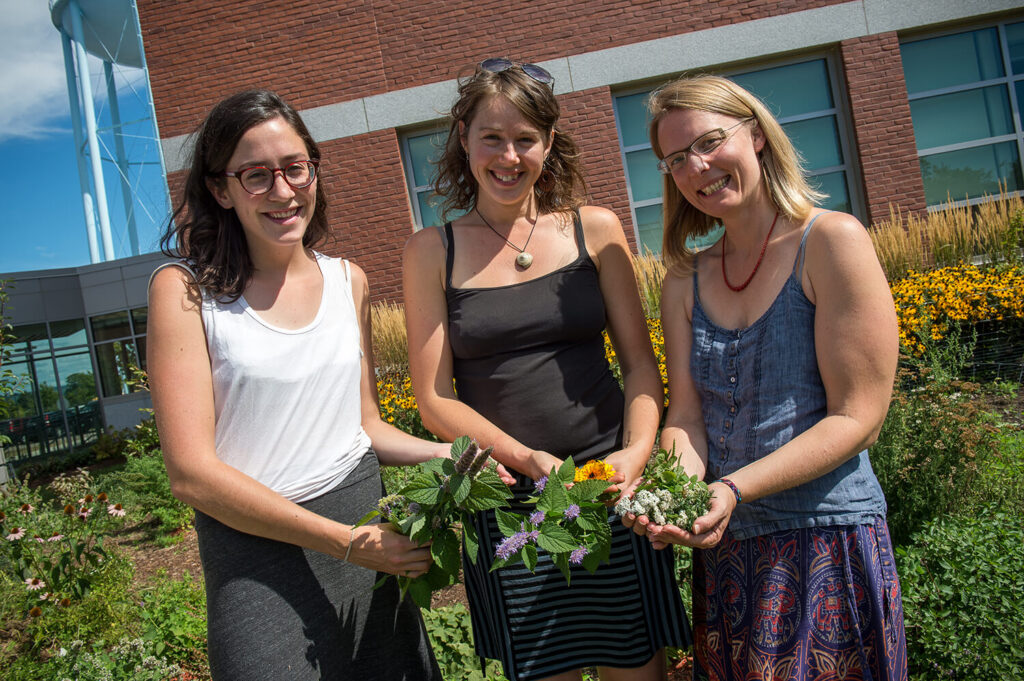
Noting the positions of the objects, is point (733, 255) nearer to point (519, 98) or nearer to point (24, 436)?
point (519, 98)

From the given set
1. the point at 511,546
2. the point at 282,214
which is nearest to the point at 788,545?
the point at 511,546

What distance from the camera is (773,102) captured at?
10.6m

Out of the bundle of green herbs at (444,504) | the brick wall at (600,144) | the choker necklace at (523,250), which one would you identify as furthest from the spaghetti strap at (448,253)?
the brick wall at (600,144)

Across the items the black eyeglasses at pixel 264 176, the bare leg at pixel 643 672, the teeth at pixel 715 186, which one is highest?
the black eyeglasses at pixel 264 176

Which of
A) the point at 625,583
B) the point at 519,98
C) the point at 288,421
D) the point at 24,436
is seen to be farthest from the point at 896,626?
the point at 24,436

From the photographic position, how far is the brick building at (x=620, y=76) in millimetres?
10336

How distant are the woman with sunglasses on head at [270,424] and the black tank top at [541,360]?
0.91 feet

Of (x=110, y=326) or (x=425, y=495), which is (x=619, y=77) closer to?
(x=425, y=495)

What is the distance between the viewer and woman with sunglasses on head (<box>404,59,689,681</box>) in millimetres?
1986

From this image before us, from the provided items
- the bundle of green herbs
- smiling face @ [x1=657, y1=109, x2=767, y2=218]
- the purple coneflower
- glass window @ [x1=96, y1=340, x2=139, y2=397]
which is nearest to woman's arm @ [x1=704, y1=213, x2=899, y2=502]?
smiling face @ [x1=657, y1=109, x2=767, y2=218]

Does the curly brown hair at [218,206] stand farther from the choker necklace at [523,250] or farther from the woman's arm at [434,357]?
the choker necklace at [523,250]

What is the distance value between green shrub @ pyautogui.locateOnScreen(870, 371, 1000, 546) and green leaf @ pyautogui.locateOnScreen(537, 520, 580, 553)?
8.16 ft

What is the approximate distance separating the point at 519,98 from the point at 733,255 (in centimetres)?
80

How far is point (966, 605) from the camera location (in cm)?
241
